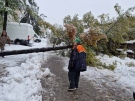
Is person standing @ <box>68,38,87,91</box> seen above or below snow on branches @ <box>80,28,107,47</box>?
below

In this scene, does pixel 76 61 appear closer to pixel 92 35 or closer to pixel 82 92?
pixel 82 92

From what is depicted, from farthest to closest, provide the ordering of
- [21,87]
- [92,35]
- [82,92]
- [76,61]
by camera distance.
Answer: [92,35] < [82,92] < [76,61] < [21,87]

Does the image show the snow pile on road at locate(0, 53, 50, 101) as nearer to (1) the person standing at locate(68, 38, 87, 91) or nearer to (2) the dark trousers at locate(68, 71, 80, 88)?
(2) the dark trousers at locate(68, 71, 80, 88)

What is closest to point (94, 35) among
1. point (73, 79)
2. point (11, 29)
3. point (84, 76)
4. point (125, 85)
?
point (84, 76)

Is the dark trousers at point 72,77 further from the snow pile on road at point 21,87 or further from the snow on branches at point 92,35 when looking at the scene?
the snow on branches at point 92,35

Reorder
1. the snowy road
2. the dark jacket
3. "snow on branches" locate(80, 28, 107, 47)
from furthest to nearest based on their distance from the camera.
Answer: "snow on branches" locate(80, 28, 107, 47), the dark jacket, the snowy road

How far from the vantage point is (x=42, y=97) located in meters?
6.10

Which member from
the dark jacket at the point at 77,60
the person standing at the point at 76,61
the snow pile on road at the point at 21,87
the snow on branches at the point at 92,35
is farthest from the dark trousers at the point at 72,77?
the snow on branches at the point at 92,35

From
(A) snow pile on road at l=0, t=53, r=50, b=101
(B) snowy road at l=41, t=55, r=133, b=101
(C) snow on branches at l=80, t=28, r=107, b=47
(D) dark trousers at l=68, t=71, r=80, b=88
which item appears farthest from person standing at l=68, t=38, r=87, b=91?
(C) snow on branches at l=80, t=28, r=107, b=47

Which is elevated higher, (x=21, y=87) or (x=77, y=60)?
(x=77, y=60)

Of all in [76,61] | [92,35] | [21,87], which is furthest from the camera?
[92,35]

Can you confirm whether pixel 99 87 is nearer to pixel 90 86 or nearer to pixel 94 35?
pixel 90 86

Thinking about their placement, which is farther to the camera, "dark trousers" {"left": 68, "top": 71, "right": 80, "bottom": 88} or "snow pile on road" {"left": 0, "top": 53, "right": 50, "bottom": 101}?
"dark trousers" {"left": 68, "top": 71, "right": 80, "bottom": 88}

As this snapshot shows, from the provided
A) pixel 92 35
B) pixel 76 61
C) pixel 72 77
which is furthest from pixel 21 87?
pixel 92 35
